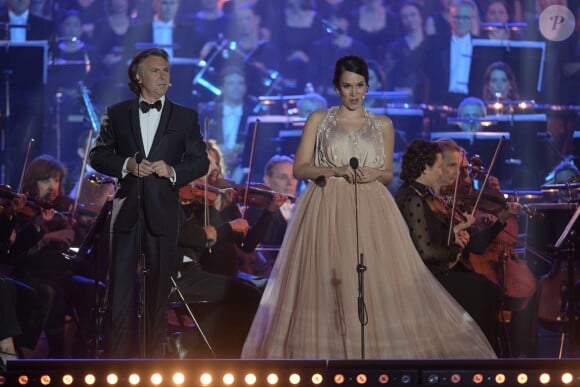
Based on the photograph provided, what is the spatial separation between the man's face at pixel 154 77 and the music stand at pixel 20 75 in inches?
196

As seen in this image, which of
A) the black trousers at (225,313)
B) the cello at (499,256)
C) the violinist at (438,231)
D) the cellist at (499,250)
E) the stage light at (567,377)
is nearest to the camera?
the stage light at (567,377)

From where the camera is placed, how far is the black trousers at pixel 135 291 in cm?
466

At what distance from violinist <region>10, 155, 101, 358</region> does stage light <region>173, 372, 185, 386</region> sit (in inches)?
135

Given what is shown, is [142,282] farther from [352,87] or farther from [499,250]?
[499,250]

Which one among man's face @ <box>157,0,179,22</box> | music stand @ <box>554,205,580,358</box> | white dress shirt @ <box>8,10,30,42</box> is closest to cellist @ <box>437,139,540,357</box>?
music stand @ <box>554,205,580,358</box>

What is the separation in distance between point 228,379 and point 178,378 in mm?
163

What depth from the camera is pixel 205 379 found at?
3268 millimetres

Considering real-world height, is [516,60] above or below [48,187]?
above

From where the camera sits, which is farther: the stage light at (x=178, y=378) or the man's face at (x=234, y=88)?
the man's face at (x=234, y=88)

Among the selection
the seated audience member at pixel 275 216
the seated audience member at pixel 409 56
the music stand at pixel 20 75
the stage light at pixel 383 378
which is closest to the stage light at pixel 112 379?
the stage light at pixel 383 378

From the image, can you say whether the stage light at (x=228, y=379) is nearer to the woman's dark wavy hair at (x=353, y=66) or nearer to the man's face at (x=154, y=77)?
the man's face at (x=154, y=77)

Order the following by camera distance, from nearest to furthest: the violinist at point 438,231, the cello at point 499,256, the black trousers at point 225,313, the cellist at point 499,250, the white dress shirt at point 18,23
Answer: the violinist at point 438,231 → the black trousers at point 225,313 → the cellist at point 499,250 → the cello at point 499,256 → the white dress shirt at point 18,23

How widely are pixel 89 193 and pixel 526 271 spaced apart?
Answer: 329 cm

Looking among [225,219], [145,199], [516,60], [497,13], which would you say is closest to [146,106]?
[145,199]
